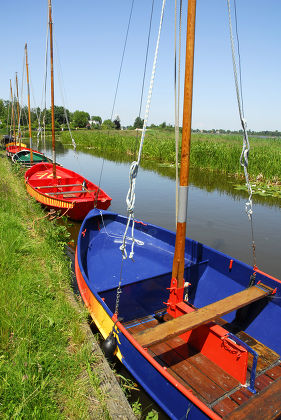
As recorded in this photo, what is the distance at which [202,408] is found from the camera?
2877 mm

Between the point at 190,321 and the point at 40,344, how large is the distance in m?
2.02

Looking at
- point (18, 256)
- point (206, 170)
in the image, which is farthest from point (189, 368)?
point (206, 170)

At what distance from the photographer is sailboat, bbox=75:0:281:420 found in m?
3.49

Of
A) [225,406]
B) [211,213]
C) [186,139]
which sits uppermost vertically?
[186,139]

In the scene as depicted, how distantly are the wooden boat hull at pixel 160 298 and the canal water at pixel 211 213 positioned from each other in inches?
35.7

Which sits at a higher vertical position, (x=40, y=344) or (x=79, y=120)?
(x=79, y=120)

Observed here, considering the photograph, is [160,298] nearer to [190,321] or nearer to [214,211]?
[190,321]

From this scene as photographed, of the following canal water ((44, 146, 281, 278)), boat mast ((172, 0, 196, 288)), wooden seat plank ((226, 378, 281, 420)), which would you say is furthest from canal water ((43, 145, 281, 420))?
boat mast ((172, 0, 196, 288))

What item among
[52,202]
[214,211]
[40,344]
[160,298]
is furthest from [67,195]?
[40,344]

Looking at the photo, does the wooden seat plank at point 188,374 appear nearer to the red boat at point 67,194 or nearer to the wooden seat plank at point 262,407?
the wooden seat plank at point 262,407

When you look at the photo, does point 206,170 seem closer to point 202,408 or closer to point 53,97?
point 53,97

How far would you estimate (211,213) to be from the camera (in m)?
14.4

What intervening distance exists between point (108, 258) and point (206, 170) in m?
19.7

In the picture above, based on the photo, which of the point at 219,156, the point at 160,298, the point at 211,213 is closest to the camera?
the point at 160,298
